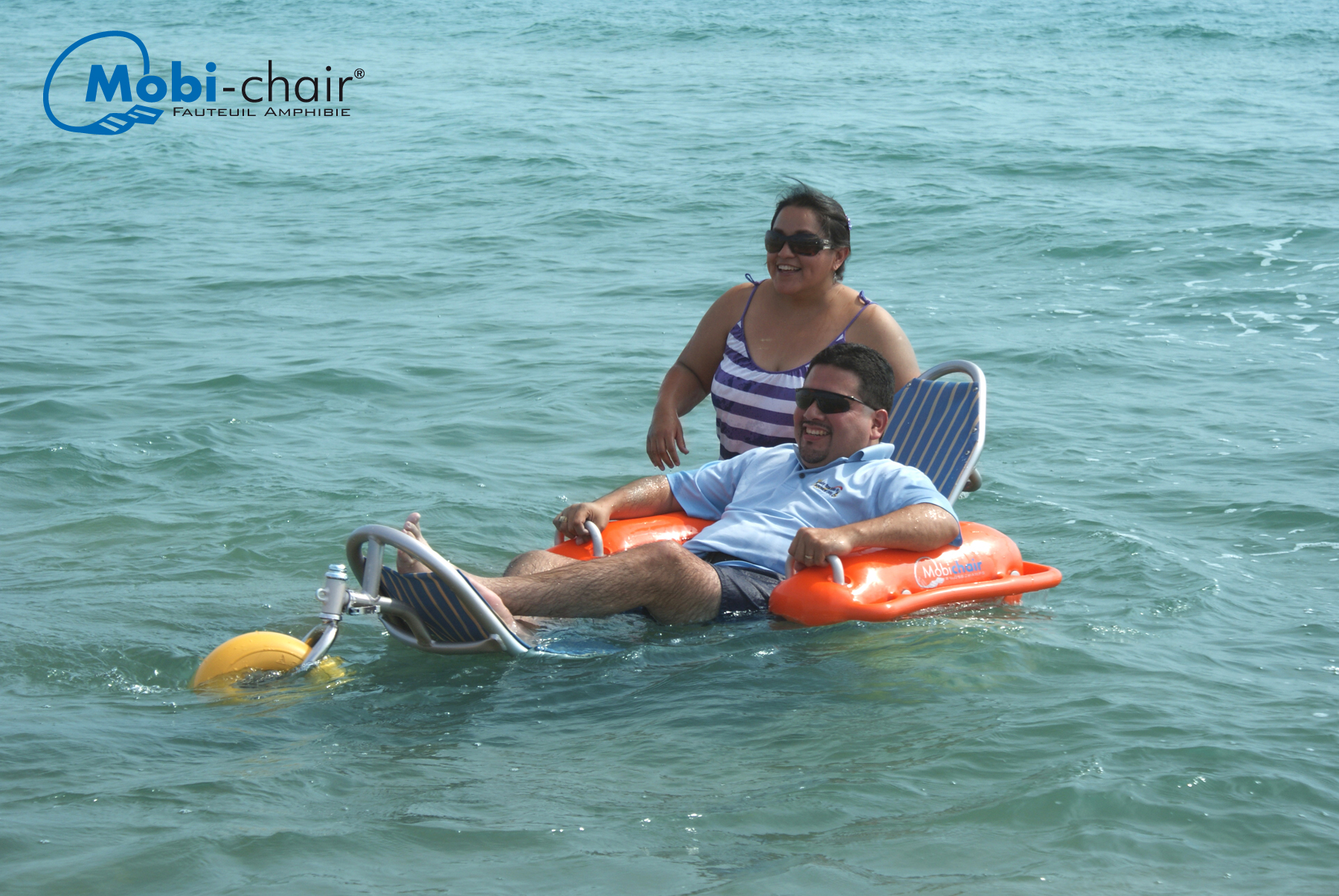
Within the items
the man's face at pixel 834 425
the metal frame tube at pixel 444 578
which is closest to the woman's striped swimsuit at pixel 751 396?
the man's face at pixel 834 425

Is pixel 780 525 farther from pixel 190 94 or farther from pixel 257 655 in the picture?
pixel 190 94

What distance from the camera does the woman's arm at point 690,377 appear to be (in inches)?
229

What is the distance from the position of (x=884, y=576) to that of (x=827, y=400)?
2.14ft

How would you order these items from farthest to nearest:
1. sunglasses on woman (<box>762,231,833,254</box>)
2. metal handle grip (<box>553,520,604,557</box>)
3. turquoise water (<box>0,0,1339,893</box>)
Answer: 1. sunglasses on woman (<box>762,231,833,254</box>)
2. metal handle grip (<box>553,520,604,557</box>)
3. turquoise water (<box>0,0,1339,893</box>)

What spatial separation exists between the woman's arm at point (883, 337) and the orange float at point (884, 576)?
707mm

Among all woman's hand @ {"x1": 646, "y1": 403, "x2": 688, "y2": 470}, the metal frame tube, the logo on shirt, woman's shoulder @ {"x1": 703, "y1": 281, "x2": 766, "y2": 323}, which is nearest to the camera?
the metal frame tube

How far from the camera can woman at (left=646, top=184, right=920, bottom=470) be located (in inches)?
218

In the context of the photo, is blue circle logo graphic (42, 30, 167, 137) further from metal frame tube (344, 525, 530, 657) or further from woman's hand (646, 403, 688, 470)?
metal frame tube (344, 525, 530, 657)

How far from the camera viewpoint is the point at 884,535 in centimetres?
490

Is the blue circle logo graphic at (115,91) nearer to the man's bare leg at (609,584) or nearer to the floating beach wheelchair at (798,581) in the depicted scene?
the floating beach wheelchair at (798,581)

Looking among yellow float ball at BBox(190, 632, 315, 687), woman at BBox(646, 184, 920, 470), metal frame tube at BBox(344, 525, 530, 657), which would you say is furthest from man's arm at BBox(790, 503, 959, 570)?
yellow float ball at BBox(190, 632, 315, 687)

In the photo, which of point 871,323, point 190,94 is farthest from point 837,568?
point 190,94

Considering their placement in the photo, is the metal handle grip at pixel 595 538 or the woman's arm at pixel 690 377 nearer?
the metal handle grip at pixel 595 538

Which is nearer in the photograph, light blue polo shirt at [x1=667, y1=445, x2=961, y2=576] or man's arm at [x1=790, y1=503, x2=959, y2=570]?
man's arm at [x1=790, y1=503, x2=959, y2=570]
